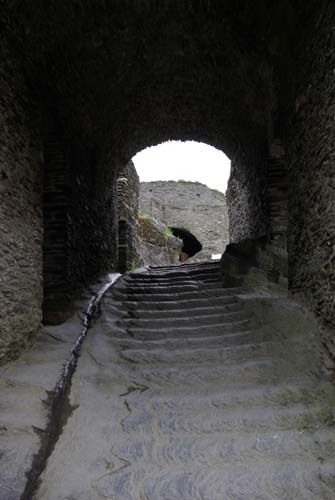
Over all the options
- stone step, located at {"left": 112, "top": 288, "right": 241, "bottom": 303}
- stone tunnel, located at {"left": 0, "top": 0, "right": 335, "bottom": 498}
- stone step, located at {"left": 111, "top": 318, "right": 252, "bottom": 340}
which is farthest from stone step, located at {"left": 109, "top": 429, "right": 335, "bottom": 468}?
stone step, located at {"left": 112, "top": 288, "right": 241, "bottom": 303}

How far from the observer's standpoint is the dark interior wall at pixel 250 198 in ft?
16.1

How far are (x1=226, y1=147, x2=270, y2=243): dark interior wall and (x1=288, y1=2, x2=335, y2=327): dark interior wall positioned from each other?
44.0 inches

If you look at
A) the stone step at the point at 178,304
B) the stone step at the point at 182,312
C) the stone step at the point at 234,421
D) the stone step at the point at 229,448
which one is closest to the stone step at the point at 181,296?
the stone step at the point at 178,304

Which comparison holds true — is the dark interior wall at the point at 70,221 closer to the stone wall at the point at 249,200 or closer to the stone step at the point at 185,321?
the stone step at the point at 185,321

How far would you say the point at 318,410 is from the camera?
7.60 ft

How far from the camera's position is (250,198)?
601 centimetres

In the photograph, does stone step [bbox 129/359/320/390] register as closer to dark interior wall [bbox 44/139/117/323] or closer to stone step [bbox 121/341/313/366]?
stone step [bbox 121/341/313/366]

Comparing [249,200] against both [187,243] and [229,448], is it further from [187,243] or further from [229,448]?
[187,243]

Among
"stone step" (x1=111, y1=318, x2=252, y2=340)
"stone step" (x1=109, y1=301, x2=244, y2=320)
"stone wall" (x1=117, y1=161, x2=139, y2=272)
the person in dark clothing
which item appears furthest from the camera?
Result: the person in dark clothing

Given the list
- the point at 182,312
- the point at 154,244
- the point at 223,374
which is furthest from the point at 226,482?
the point at 154,244

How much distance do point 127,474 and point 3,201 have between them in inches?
88.5

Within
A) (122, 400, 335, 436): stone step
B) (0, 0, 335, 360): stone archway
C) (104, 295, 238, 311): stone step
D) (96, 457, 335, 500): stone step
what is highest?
(0, 0, 335, 360): stone archway

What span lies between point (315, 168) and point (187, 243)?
16.5 m

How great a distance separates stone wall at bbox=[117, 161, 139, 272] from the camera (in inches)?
309
